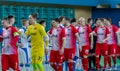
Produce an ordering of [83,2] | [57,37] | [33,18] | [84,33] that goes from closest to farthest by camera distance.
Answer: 1. [33,18]
2. [57,37]
3. [84,33]
4. [83,2]

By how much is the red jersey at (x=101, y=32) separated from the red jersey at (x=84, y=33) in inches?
23.9

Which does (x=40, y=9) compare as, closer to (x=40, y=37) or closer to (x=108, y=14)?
(x=108, y=14)

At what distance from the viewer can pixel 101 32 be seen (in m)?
13.0

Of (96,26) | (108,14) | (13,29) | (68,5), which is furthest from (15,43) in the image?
(108,14)

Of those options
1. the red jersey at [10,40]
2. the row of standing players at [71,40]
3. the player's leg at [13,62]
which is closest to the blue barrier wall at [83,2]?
the row of standing players at [71,40]

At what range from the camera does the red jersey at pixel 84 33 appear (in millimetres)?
12368

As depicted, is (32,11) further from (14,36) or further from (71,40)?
(14,36)

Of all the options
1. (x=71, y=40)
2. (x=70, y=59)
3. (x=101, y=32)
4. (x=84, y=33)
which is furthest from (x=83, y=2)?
(x=70, y=59)

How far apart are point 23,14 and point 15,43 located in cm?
1235

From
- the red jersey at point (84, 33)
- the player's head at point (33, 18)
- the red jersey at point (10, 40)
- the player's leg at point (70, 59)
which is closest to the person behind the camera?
the red jersey at point (10, 40)

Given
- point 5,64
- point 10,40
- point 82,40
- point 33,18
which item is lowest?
point 5,64

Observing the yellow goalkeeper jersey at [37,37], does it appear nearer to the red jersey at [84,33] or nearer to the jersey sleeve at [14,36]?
the jersey sleeve at [14,36]

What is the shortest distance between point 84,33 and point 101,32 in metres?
0.75

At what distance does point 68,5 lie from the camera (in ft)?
81.1
